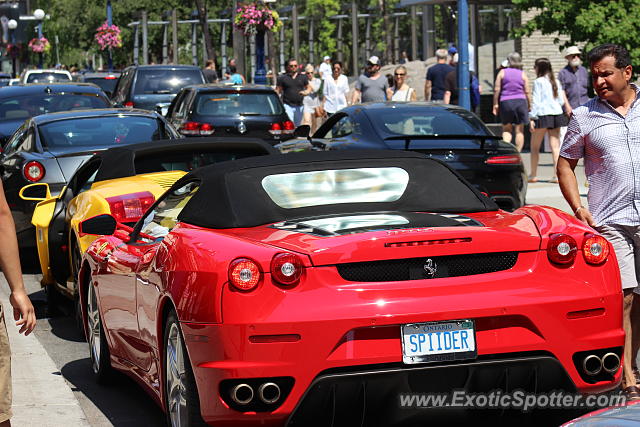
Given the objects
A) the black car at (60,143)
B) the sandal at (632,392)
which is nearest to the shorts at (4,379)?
the sandal at (632,392)

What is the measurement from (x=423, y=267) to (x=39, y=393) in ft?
9.23

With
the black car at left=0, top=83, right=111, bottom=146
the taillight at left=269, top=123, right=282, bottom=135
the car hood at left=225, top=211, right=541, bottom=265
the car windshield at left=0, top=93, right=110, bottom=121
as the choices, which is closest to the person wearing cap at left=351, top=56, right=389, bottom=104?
the taillight at left=269, top=123, right=282, bottom=135

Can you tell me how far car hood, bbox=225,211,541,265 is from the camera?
211 inches

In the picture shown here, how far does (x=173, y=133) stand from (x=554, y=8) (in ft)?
34.2

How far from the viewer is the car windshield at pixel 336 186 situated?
6418 mm

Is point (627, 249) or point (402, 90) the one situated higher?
point (627, 249)

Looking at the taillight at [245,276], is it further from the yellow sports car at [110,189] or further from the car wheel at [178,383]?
the yellow sports car at [110,189]

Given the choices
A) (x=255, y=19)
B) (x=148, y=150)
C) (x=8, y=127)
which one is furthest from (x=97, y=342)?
(x=255, y=19)

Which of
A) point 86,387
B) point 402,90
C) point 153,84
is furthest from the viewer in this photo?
point 153,84

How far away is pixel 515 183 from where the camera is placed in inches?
559

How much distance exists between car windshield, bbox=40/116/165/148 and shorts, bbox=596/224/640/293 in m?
7.78

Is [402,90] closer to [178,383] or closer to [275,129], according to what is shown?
[275,129]

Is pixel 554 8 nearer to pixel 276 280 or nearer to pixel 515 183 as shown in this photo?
pixel 515 183

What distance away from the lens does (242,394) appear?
5.23m
